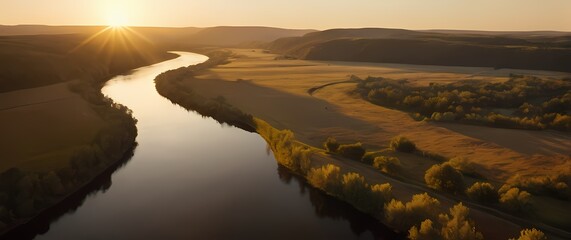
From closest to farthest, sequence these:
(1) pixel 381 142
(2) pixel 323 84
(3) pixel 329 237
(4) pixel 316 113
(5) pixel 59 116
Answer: (3) pixel 329 237
(1) pixel 381 142
(5) pixel 59 116
(4) pixel 316 113
(2) pixel 323 84

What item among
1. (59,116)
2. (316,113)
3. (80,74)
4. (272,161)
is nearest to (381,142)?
(272,161)

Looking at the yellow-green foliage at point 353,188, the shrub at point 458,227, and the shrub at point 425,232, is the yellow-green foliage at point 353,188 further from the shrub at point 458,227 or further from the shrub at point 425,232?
the shrub at point 458,227

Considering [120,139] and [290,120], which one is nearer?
[120,139]

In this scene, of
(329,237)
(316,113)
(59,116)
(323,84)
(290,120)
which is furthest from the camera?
(323,84)

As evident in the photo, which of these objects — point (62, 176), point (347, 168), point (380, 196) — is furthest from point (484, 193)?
point (62, 176)

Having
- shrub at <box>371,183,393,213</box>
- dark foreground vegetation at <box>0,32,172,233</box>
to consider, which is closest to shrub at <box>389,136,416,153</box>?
shrub at <box>371,183,393,213</box>

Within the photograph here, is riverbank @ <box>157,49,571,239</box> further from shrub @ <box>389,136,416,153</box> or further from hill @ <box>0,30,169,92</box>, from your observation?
hill @ <box>0,30,169,92</box>

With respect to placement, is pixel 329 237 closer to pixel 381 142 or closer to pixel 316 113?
pixel 381 142
